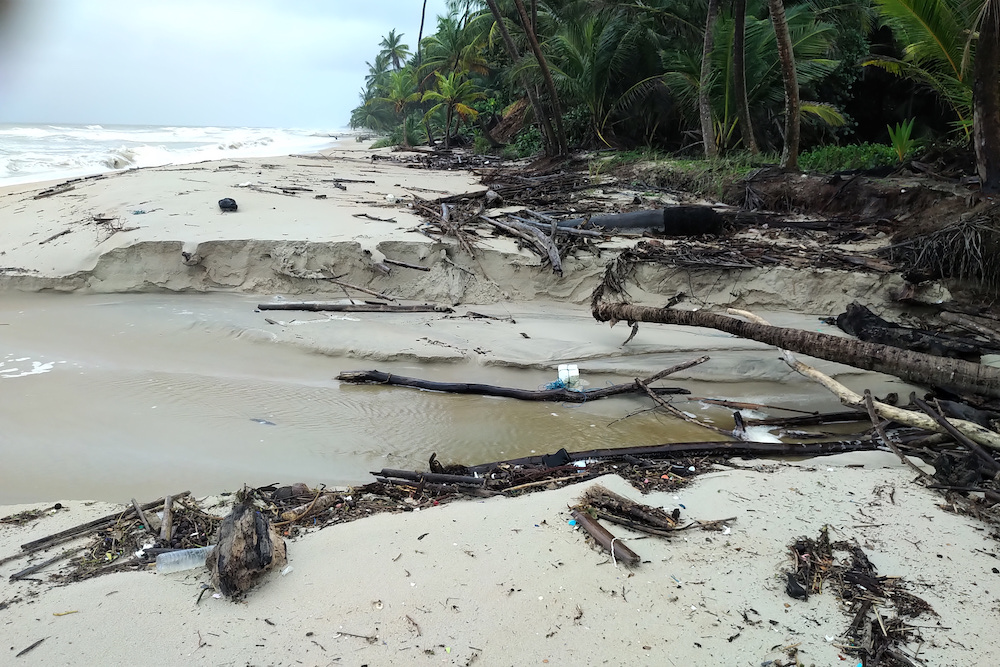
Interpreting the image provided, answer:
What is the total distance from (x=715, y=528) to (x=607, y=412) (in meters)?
Result: 2.42

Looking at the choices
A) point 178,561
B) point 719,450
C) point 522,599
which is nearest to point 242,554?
point 178,561

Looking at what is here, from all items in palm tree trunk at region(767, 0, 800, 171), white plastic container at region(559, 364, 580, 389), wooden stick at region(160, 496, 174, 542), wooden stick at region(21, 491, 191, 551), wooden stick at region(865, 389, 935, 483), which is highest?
palm tree trunk at region(767, 0, 800, 171)

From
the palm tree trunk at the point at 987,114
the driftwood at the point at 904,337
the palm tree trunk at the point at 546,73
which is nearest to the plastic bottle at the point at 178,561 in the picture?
the driftwood at the point at 904,337

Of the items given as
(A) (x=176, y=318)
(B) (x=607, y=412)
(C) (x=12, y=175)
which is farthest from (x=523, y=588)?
(C) (x=12, y=175)

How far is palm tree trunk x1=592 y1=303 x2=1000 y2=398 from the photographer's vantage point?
4043mm

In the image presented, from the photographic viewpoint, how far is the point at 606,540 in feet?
8.19

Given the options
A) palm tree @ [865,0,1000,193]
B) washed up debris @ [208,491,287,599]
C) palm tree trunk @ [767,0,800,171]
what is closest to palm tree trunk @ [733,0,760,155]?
palm tree trunk @ [767,0,800,171]

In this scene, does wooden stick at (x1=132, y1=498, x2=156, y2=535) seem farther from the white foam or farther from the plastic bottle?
the white foam

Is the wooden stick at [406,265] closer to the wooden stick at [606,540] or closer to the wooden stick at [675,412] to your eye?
the wooden stick at [675,412]

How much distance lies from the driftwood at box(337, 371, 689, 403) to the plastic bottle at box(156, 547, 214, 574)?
2913 mm

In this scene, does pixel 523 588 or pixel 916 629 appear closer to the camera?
pixel 916 629

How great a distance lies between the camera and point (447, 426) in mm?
4770

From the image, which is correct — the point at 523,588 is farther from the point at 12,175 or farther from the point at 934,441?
the point at 12,175

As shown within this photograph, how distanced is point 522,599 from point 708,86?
1186 cm
